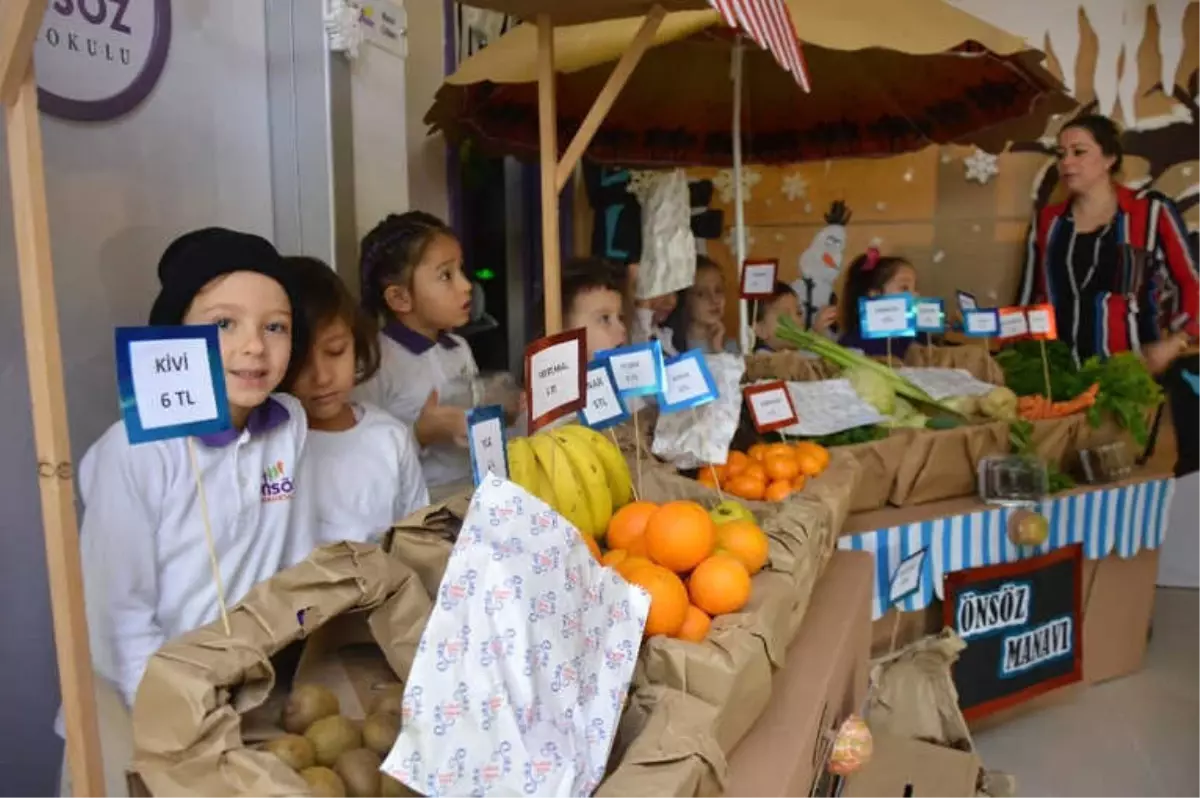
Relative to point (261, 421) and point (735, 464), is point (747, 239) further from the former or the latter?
point (261, 421)

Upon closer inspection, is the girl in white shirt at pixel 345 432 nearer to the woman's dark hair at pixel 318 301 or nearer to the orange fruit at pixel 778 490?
the woman's dark hair at pixel 318 301

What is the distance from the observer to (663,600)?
129 centimetres

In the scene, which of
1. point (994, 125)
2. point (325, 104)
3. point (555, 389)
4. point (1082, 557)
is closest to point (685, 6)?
point (555, 389)

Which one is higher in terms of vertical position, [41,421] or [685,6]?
[685,6]

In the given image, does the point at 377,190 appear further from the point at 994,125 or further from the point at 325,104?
the point at 994,125

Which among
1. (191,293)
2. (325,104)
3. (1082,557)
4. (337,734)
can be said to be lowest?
(1082,557)

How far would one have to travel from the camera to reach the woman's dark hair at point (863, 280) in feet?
13.3

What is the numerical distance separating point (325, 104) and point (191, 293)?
1.34 meters

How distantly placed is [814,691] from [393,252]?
149 centimetres

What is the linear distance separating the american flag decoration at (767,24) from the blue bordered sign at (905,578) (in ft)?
4.46

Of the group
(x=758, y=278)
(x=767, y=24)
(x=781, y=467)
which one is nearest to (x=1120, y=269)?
(x=758, y=278)

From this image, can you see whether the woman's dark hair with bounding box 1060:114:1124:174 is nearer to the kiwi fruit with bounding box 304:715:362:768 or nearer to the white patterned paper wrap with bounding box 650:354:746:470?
the white patterned paper wrap with bounding box 650:354:746:470

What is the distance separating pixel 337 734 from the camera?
1060 millimetres

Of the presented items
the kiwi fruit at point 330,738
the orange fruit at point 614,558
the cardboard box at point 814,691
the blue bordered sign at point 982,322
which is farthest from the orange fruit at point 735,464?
the blue bordered sign at point 982,322
